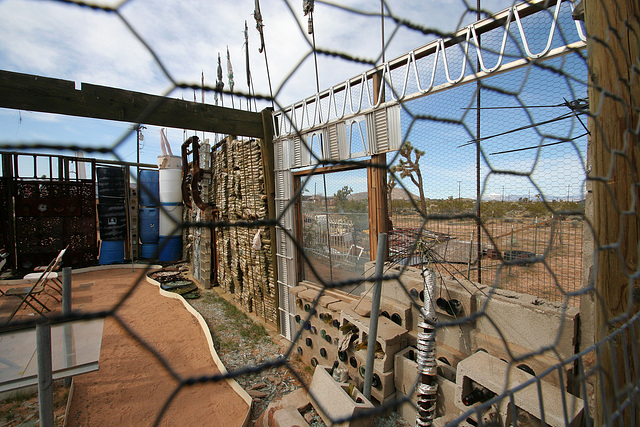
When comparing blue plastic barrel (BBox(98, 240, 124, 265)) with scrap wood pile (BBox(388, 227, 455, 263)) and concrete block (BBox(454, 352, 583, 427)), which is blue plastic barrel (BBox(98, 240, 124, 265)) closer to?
scrap wood pile (BBox(388, 227, 455, 263))

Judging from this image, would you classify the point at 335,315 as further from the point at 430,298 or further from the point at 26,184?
the point at 26,184

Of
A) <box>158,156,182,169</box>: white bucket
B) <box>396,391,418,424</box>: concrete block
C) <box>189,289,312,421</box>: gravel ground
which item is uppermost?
<box>158,156,182,169</box>: white bucket

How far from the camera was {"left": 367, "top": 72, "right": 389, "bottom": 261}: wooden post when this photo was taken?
2.48 meters

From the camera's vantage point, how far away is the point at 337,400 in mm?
1953

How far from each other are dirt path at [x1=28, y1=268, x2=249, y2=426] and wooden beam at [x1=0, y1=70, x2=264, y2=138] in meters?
1.28

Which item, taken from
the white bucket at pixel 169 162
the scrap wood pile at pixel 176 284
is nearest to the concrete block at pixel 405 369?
the scrap wood pile at pixel 176 284

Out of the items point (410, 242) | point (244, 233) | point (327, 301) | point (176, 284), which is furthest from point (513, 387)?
point (176, 284)

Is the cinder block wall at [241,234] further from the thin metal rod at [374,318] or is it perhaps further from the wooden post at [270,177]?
the thin metal rod at [374,318]

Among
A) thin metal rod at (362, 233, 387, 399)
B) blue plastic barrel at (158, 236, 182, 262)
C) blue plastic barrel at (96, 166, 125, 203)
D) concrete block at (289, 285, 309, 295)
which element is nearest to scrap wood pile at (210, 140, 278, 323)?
concrete block at (289, 285, 309, 295)

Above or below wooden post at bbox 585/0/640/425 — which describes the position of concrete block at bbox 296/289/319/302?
below

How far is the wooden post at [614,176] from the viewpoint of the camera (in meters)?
0.63

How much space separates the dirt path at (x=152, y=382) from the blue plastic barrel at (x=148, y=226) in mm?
3503

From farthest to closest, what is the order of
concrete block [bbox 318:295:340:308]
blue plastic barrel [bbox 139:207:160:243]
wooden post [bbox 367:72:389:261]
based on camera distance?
A: blue plastic barrel [bbox 139:207:160:243], concrete block [bbox 318:295:340:308], wooden post [bbox 367:72:389:261]

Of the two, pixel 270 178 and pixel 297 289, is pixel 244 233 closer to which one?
pixel 270 178
